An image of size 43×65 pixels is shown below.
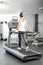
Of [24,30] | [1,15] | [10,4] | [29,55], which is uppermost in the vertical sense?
[10,4]

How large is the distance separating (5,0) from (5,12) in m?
1.90

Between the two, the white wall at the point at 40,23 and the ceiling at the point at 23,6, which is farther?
the white wall at the point at 40,23

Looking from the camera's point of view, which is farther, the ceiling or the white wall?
the white wall

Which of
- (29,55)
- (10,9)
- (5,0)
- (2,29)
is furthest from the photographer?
(2,29)

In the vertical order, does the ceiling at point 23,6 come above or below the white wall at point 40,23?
above

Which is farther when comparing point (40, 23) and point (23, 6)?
point (40, 23)

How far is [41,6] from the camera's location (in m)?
10.8

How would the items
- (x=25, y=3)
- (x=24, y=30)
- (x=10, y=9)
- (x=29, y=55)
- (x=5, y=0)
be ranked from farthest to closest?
(x=10, y=9)
(x=25, y=3)
(x=5, y=0)
(x=24, y=30)
(x=29, y=55)

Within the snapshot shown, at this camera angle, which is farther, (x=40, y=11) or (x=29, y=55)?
(x=40, y=11)

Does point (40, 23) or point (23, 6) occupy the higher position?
point (23, 6)

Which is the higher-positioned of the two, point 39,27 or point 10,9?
point 10,9

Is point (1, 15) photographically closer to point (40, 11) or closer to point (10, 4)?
point (10, 4)

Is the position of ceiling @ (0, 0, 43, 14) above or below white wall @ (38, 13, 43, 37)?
above

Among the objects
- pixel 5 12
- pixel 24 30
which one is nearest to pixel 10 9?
pixel 5 12
